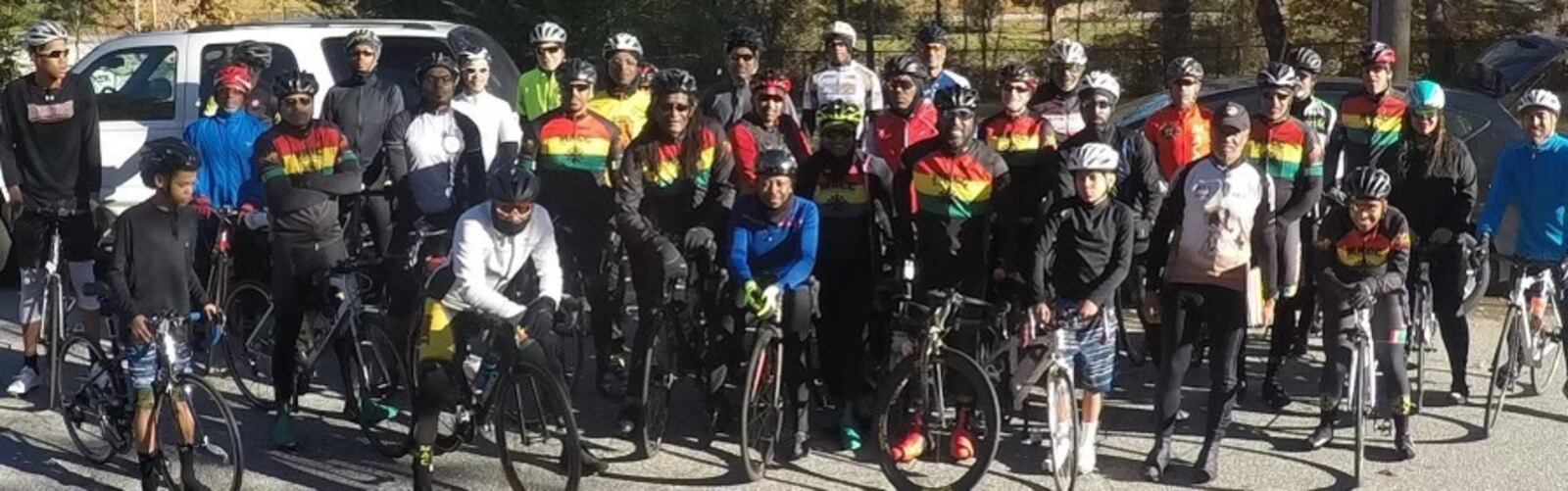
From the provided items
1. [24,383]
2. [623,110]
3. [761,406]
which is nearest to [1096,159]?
[761,406]

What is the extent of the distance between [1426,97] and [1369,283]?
4.64ft

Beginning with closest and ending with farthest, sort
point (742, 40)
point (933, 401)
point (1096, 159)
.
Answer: point (1096, 159)
point (933, 401)
point (742, 40)

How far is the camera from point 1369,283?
7.10 meters

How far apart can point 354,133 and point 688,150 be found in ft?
7.36

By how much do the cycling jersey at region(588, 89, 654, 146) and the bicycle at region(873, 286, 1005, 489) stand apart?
220 cm

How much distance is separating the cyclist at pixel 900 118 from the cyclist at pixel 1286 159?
162 cm

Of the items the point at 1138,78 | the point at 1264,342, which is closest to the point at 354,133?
the point at 1264,342

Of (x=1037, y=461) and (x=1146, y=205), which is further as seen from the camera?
(x=1146, y=205)

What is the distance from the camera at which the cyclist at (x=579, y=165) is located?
7.99m

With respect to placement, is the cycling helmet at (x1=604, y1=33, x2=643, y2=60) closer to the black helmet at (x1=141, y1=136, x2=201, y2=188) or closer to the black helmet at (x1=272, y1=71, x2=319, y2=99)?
the black helmet at (x1=272, y1=71, x2=319, y2=99)

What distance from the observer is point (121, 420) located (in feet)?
22.8

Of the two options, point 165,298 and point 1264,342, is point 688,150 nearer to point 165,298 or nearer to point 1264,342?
point 165,298

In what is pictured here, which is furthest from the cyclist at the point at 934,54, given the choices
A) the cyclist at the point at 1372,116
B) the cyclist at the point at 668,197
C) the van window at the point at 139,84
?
the van window at the point at 139,84

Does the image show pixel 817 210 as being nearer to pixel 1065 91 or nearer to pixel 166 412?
pixel 1065 91
